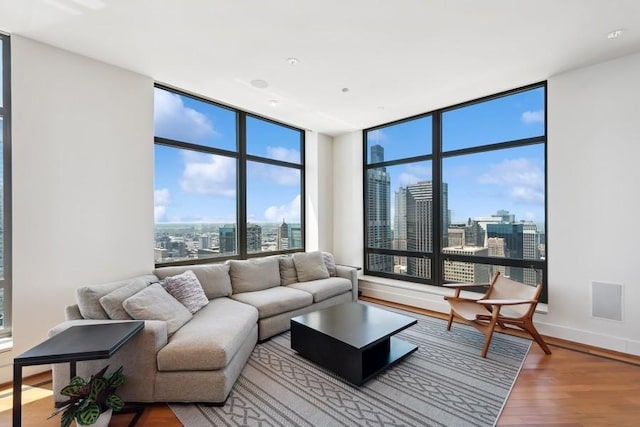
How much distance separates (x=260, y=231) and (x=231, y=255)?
2.11 feet

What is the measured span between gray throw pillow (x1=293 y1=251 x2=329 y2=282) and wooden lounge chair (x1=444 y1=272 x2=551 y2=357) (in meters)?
1.81

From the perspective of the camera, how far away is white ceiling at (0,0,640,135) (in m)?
2.22

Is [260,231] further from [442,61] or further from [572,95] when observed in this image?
[572,95]

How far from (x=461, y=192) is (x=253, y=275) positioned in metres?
3.24

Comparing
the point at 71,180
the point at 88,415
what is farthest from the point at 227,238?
the point at 88,415

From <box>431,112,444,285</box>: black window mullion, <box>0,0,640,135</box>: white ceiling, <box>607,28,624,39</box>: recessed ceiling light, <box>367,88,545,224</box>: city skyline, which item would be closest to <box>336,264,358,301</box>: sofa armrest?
<box>431,112,444,285</box>: black window mullion

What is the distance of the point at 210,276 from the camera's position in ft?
11.1

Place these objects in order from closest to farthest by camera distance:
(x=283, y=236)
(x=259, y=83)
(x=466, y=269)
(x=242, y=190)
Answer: (x=259, y=83)
(x=466, y=269)
(x=242, y=190)
(x=283, y=236)

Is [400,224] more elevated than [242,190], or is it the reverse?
[242,190]

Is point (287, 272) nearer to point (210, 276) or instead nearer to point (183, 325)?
point (210, 276)

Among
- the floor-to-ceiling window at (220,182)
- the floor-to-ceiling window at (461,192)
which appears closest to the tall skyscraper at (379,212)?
the floor-to-ceiling window at (461,192)

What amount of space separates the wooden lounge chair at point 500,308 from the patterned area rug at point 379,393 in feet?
0.77

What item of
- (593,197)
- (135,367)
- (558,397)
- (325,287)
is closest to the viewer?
(135,367)

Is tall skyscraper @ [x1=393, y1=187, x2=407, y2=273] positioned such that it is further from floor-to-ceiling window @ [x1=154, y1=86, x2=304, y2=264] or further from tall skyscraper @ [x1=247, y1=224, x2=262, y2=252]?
tall skyscraper @ [x1=247, y1=224, x2=262, y2=252]
